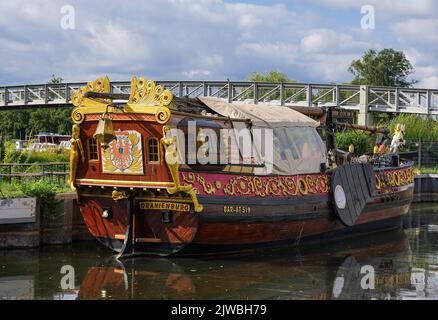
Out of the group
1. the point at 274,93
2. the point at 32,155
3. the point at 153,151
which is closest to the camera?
the point at 153,151

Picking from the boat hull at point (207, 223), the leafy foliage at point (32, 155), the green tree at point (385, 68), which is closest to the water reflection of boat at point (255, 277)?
the boat hull at point (207, 223)

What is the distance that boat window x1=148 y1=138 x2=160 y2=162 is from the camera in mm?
15836

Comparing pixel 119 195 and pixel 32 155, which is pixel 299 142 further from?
pixel 32 155

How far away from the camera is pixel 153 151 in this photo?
1590 cm

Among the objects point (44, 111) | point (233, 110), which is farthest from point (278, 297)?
point (44, 111)

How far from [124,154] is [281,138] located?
4.25 m

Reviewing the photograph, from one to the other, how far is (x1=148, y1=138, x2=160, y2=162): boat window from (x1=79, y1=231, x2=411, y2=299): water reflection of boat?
2312 mm

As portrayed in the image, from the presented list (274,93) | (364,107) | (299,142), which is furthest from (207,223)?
(274,93)

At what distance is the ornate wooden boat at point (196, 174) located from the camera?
15.9 m

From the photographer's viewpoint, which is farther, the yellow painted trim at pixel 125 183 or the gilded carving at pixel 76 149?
the gilded carving at pixel 76 149

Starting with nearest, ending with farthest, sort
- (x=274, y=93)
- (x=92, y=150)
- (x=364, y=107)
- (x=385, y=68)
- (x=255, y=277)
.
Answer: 1. (x=255, y=277)
2. (x=92, y=150)
3. (x=364, y=107)
4. (x=274, y=93)
5. (x=385, y=68)

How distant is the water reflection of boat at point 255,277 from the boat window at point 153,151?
7.58 feet

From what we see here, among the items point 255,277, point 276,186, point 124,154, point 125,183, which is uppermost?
point 124,154

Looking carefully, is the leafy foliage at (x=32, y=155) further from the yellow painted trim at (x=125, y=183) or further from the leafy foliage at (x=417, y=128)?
the leafy foliage at (x=417, y=128)
